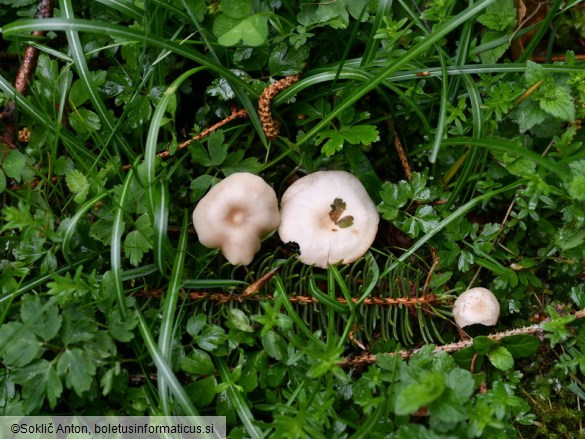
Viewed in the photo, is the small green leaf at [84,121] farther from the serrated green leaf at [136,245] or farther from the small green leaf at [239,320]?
the small green leaf at [239,320]

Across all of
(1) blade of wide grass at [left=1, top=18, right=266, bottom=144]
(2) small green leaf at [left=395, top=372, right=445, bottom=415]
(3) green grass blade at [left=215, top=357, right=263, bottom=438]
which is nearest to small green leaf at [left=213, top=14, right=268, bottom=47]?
(1) blade of wide grass at [left=1, top=18, right=266, bottom=144]

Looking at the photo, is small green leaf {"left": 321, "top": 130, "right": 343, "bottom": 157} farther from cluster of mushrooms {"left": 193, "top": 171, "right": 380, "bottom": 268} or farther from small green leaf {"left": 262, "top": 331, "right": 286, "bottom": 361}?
small green leaf {"left": 262, "top": 331, "right": 286, "bottom": 361}

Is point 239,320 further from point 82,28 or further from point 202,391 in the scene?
point 82,28

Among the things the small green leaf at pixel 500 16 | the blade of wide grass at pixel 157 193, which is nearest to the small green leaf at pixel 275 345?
the blade of wide grass at pixel 157 193

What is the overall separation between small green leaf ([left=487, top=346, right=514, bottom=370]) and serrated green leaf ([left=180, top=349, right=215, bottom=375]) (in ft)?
3.71

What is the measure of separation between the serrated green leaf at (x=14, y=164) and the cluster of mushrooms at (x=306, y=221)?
2.50 ft

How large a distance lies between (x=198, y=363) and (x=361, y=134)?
1163 millimetres

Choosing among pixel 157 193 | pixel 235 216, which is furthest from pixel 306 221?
pixel 157 193

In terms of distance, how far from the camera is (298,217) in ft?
8.14

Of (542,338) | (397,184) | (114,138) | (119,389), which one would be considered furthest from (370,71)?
(119,389)

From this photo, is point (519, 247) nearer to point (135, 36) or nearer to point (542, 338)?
point (542, 338)

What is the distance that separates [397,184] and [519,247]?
0.63 meters

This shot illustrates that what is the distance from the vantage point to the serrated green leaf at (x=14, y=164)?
2.42 meters

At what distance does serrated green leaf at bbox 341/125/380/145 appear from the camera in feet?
8.03
